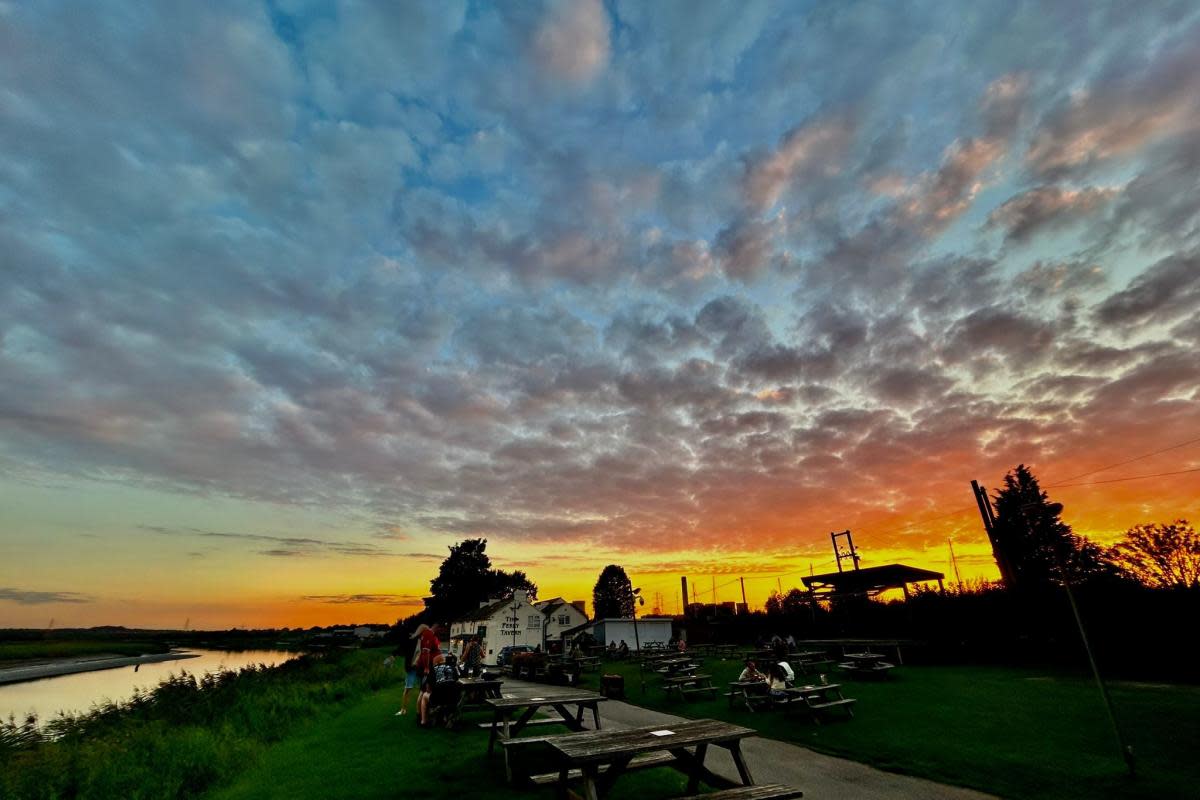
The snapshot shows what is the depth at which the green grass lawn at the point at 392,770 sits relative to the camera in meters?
7.42

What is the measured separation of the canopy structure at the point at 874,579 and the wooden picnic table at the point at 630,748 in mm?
20990

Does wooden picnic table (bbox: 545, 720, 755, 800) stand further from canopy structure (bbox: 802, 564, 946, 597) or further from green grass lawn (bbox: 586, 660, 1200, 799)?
canopy structure (bbox: 802, 564, 946, 597)

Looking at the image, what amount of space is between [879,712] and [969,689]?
493 centimetres

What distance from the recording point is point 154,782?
343 inches

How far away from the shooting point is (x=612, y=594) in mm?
110500

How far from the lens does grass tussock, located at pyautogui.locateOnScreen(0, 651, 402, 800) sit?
29.7 feet

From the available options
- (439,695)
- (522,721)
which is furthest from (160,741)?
(522,721)

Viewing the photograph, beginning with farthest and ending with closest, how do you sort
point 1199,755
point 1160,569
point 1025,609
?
point 1160,569
point 1025,609
point 1199,755

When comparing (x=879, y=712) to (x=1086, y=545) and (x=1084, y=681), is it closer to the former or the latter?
(x=1084, y=681)

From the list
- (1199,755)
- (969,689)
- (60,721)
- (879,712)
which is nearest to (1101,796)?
(1199,755)

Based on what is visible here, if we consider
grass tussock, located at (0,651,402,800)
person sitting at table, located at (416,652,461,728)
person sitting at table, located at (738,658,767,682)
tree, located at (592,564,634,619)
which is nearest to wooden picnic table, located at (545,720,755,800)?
person sitting at table, located at (416,652,461,728)

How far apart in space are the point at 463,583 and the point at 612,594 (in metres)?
40.6

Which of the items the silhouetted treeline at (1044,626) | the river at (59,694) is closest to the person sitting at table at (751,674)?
the silhouetted treeline at (1044,626)

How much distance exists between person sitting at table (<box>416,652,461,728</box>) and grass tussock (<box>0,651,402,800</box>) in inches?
127
